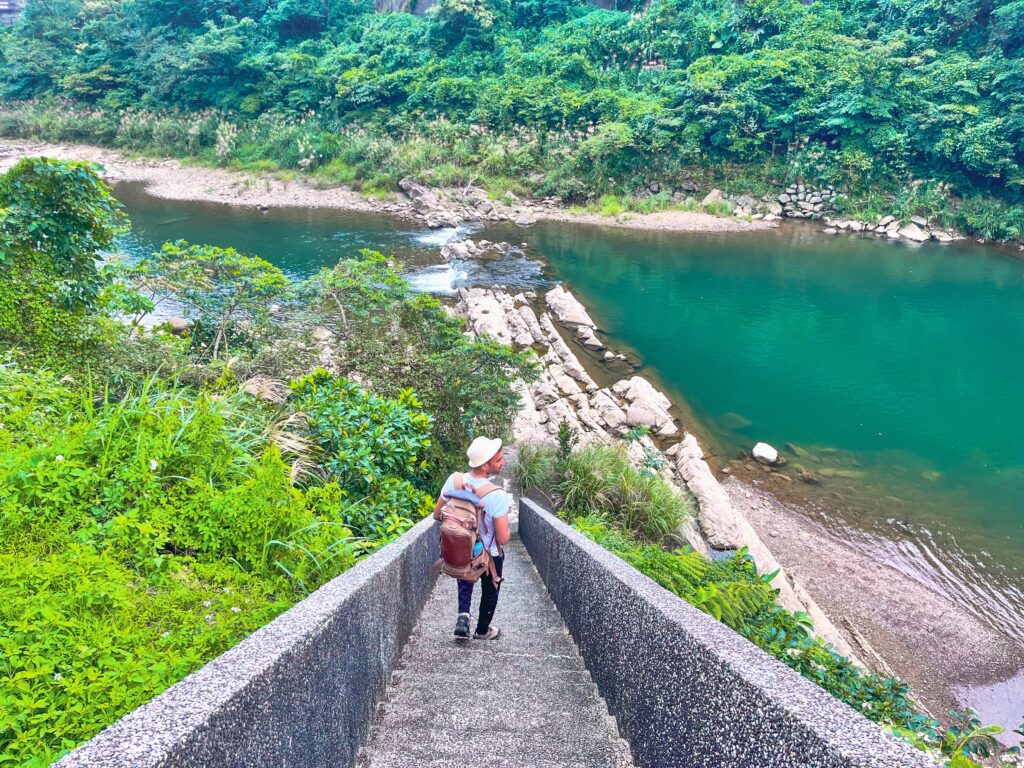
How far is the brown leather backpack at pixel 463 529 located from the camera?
345 centimetres

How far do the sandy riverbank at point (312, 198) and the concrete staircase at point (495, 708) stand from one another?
27.1 m

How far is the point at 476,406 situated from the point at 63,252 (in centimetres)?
517

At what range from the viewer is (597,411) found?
1340 cm

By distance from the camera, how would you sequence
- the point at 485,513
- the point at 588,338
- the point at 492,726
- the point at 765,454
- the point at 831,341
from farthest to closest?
the point at 831,341, the point at 588,338, the point at 765,454, the point at 485,513, the point at 492,726

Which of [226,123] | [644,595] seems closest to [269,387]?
[644,595]

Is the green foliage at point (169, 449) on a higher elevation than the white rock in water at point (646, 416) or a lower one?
higher

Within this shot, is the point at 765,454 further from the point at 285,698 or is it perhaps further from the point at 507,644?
the point at 285,698

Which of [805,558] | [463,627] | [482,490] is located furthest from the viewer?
[805,558]

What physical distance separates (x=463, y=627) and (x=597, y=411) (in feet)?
32.8

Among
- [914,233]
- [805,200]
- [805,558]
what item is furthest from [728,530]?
[805,200]

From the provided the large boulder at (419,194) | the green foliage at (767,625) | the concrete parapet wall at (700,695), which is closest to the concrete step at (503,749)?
the concrete parapet wall at (700,695)

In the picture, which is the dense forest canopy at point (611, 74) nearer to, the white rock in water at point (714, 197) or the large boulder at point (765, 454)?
the white rock in water at point (714, 197)

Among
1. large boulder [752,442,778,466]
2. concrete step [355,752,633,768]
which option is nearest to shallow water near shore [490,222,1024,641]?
large boulder [752,442,778,466]

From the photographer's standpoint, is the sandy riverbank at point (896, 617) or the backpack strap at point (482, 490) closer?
the backpack strap at point (482, 490)
